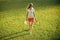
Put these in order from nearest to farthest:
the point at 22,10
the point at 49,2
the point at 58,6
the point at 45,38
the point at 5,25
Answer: the point at 45,38
the point at 5,25
the point at 22,10
the point at 58,6
the point at 49,2

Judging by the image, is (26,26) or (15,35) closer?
(15,35)

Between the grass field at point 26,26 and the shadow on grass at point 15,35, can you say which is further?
the grass field at point 26,26

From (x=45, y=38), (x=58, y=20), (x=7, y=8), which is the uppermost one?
(x=7, y=8)

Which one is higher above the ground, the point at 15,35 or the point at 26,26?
the point at 26,26

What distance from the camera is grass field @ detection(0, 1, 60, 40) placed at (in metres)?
5.80

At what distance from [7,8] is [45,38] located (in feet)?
11.7

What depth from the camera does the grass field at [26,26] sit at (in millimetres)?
5801

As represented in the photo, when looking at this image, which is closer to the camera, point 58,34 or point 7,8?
point 58,34

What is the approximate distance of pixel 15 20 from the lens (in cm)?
700

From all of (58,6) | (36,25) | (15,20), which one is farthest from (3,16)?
(58,6)

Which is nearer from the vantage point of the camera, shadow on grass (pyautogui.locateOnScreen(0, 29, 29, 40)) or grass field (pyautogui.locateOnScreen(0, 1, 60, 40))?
shadow on grass (pyautogui.locateOnScreen(0, 29, 29, 40))

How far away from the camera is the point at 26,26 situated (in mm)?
6453

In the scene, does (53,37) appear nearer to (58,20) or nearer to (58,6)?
(58,20)

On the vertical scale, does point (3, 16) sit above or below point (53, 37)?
above
